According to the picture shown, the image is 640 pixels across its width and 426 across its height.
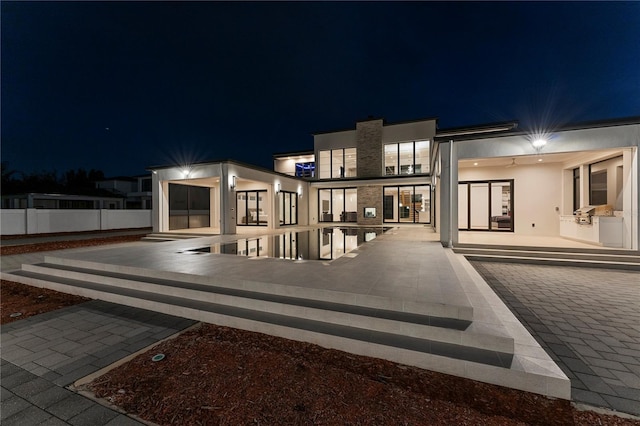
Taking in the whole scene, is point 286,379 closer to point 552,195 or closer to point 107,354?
point 107,354

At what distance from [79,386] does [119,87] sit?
2019 inches

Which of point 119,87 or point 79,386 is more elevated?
point 119,87

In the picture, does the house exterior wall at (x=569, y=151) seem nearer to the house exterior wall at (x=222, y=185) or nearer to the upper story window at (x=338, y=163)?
the house exterior wall at (x=222, y=185)

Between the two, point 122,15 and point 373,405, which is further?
point 122,15

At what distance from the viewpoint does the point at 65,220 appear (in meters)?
15.8

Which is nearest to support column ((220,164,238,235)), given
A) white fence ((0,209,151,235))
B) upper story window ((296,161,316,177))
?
upper story window ((296,161,316,177))

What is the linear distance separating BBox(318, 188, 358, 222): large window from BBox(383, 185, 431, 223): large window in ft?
7.55

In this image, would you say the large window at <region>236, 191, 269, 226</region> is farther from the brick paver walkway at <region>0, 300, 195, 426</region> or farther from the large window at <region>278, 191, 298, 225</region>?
the brick paver walkway at <region>0, 300, 195, 426</region>

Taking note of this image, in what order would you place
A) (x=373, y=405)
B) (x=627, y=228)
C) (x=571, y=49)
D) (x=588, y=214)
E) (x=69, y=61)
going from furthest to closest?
(x=571, y=49)
(x=69, y=61)
(x=588, y=214)
(x=627, y=228)
(x=373, y=405)

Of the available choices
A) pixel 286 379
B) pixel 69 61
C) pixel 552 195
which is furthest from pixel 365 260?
pixel 69 61

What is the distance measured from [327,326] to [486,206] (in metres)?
11.5

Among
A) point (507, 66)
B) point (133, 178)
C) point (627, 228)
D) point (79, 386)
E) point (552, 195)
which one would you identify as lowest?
point (79, 386)

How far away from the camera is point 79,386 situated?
2383 mm


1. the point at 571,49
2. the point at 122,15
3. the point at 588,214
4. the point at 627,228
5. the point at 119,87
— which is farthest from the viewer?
the point at 119,87
